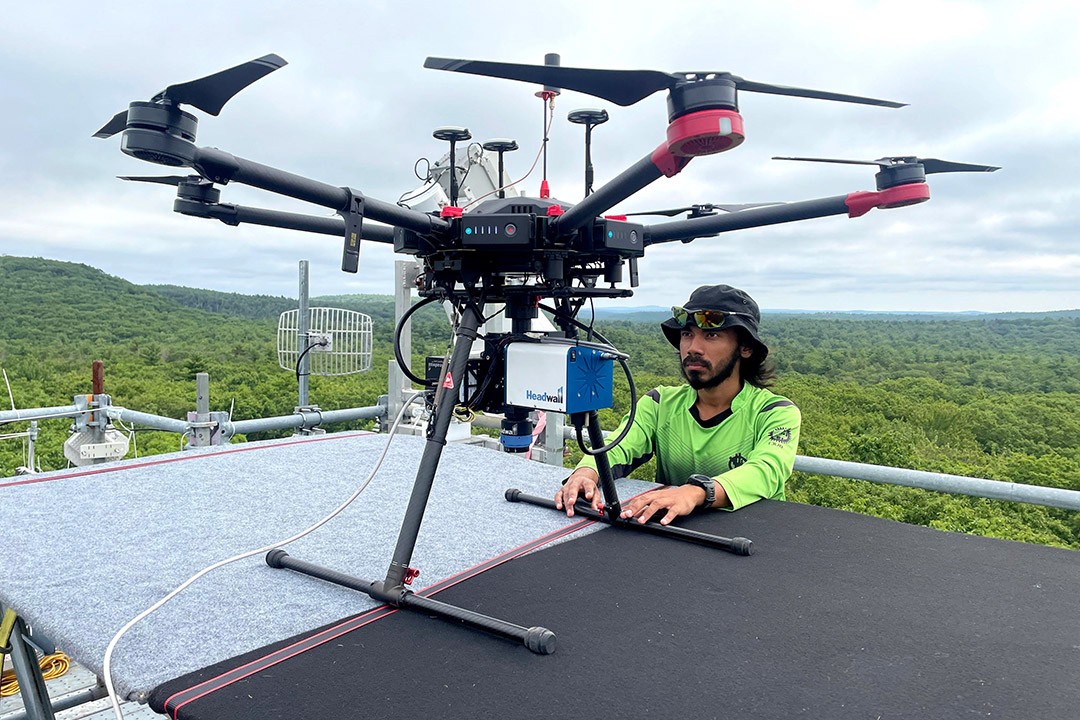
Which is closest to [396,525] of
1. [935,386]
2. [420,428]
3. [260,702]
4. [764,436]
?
[260,702]

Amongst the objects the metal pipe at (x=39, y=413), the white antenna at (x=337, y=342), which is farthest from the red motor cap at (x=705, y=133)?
the metal pipe at (x=39, y=413)

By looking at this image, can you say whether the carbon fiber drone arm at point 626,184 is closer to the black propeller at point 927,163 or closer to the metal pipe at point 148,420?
the black propeller at point 927,163

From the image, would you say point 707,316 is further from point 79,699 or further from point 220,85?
point 79,699

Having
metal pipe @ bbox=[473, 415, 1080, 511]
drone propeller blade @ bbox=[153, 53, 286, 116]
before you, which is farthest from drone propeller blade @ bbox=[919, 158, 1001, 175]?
drone propeller blade @ bbox=[153, 53, 286, 116]

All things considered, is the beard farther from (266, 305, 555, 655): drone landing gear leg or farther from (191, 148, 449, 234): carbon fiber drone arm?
(191, 148, 449, 234): carbon fiber drone arm

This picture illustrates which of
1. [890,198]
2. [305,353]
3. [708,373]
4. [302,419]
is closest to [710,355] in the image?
[708,373]

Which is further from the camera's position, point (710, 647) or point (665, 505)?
point (665, 505)
